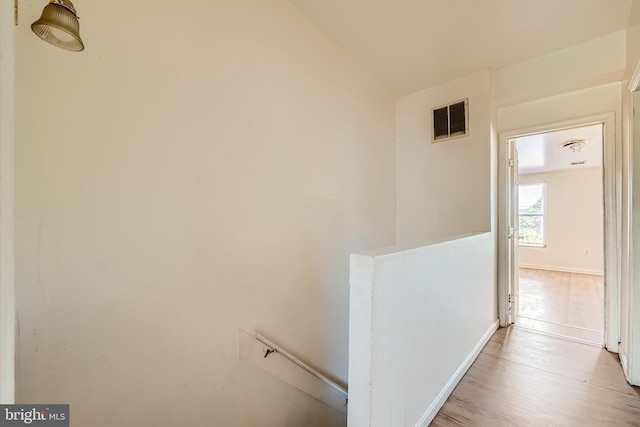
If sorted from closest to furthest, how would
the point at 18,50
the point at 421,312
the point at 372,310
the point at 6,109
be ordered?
the point at 6,109
the point at 18,50
the point at 372,310
the point at 421,312

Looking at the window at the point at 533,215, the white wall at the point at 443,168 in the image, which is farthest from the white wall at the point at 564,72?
the window at the point at 533,215

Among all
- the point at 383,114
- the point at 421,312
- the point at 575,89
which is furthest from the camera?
the point at 383,114

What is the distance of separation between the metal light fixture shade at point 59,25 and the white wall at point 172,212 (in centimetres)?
11

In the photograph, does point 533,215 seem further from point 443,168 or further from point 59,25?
point 59,25

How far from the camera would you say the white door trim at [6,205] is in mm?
448

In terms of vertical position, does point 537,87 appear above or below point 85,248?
above

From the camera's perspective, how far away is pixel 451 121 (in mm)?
2711

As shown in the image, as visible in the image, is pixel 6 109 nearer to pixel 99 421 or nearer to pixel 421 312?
pixel 99 421

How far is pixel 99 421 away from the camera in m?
1.04

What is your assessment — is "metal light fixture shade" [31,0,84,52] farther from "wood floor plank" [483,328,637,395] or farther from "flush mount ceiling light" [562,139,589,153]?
"flush mount ceiling light" [562,139,589,153]

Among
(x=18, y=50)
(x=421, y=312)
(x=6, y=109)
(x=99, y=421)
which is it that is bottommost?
(x=99, y=421)

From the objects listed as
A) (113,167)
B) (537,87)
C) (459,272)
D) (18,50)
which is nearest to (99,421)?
(113,167)

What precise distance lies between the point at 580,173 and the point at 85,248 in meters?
8.01

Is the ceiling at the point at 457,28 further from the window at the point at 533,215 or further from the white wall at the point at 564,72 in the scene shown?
the window at the point at 533,215
